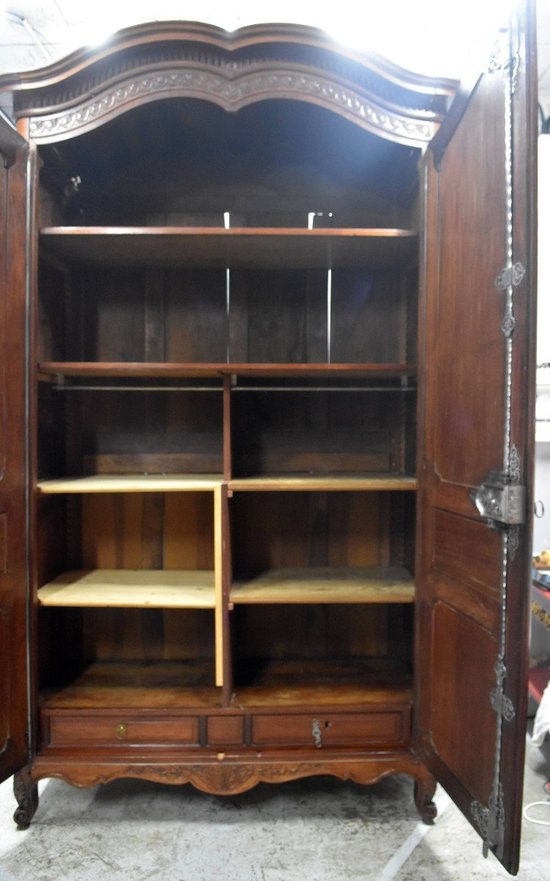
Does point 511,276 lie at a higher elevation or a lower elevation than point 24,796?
higher

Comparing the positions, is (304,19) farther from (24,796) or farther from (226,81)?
(24,796)

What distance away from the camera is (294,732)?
5.27 ft

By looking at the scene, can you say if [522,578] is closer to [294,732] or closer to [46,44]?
[294,732]

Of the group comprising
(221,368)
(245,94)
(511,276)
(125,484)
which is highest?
(245,94)

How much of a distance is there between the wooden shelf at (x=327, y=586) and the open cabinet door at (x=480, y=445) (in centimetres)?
14

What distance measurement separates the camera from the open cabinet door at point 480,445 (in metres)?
1.04

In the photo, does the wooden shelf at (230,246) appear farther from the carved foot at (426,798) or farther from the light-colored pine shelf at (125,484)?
the carved foot at (426,798)

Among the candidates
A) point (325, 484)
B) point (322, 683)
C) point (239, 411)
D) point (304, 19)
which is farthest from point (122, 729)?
point (304, 19)

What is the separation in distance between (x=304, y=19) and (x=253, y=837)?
109 inches

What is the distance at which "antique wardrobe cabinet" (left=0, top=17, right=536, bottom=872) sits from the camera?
1198mm

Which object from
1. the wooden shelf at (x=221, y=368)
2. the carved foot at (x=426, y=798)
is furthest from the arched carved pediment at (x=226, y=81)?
the carved foot at (x=426, y=798)

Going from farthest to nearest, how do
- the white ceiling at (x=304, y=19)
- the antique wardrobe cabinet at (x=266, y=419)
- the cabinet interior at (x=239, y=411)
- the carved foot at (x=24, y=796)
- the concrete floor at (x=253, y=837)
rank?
the cabinet interior at (x=239, y=411)
the white ceiling at (x=304, y=19)
the carved foot at (x=24, y=796)
the concrete floor at (x=253, y=837)
the antique wardrobe cabinet at (x=266, y=419)

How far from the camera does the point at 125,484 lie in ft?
5.33

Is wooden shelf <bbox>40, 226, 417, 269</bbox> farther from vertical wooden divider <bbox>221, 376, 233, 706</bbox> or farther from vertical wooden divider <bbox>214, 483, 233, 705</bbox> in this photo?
vertical wooden divider <bbox>214, 483, 233, 705</bbox>
